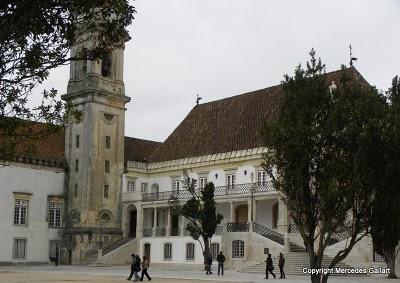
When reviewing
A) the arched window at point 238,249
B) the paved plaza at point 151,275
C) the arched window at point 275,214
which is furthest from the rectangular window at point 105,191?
the paved plaza at point 151,275

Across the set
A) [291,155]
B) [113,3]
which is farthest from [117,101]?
[113,3]

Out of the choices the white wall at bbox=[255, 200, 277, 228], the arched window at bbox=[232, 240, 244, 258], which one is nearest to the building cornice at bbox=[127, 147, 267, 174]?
the white wall at bbox=[255, 200, 277, 228]

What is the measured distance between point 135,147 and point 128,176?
159 inches

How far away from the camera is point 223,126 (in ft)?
150

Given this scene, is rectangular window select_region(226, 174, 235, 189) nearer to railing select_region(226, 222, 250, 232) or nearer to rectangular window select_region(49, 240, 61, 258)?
railing select_region(226, 222, 250, 232)

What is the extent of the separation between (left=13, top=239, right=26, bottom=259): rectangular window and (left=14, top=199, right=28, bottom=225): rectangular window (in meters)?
1.19

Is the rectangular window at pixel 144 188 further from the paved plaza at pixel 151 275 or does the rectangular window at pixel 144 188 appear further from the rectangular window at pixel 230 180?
the paved plaza at pixel 151 275

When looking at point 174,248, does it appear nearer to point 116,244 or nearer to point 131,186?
point 116,244

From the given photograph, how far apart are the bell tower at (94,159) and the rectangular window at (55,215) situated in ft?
1.93

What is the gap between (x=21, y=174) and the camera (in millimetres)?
43969

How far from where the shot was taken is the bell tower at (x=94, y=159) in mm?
44562

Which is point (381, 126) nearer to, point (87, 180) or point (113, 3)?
point (113, 3)

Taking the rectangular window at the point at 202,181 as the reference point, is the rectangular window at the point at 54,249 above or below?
below

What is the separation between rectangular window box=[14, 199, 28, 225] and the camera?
143ft
